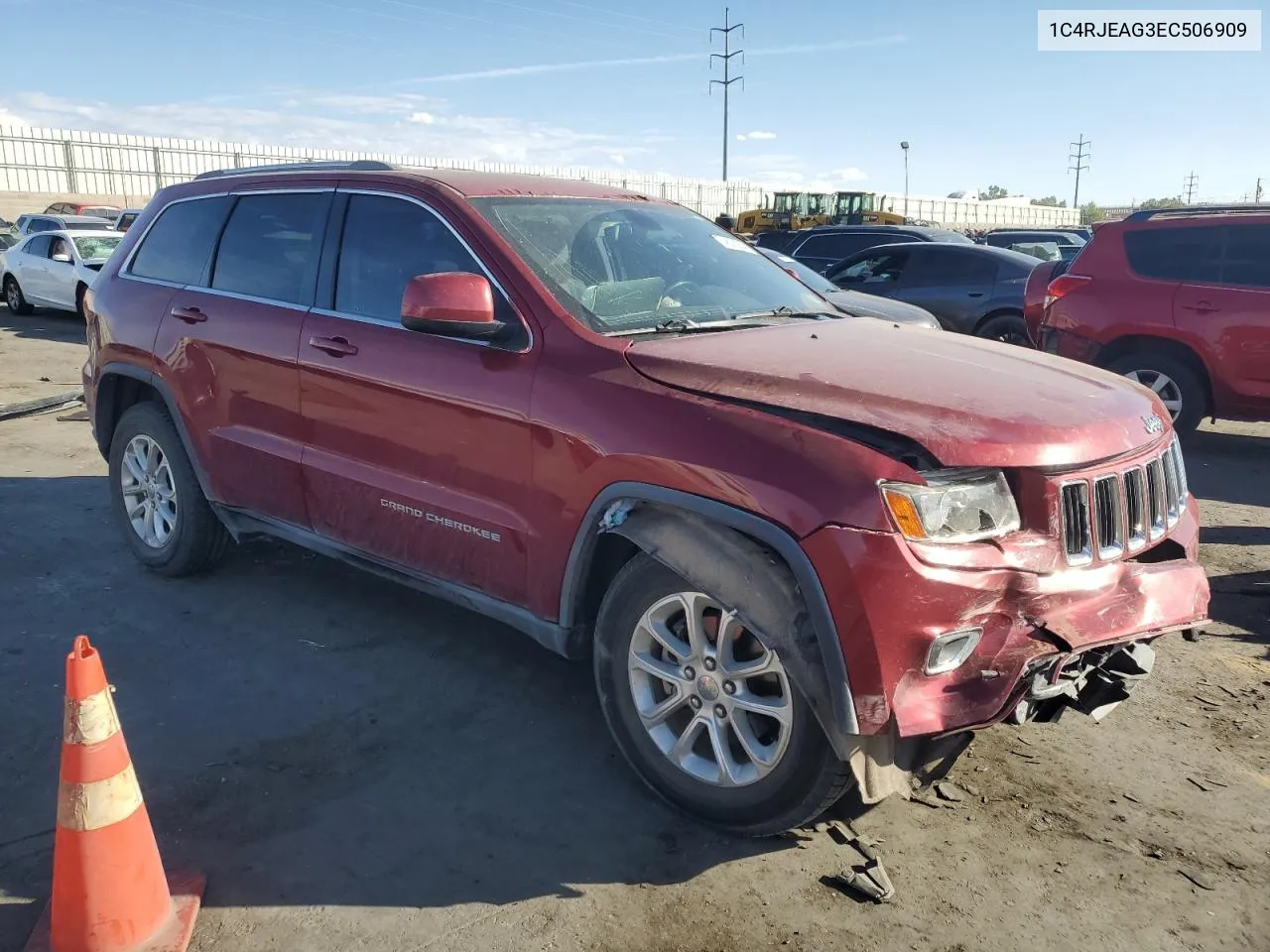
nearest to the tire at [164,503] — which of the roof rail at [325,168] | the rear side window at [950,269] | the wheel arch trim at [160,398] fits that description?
the wheel arch trim at [160,398]

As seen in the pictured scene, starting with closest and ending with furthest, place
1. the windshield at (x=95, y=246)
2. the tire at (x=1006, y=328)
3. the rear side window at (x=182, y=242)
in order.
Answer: the rear side window at (x=182, y=242)
the tire at (x=1006, y=328)
the windshield at (x=95, y=246)

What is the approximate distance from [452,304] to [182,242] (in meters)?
2.48

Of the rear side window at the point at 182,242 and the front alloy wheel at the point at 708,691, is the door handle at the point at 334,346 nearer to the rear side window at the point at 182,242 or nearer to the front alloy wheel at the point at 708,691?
the rear side window at the point at 182,242

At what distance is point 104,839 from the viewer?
2531mm

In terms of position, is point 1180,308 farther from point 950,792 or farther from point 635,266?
point 950,792

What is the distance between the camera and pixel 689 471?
3000mm

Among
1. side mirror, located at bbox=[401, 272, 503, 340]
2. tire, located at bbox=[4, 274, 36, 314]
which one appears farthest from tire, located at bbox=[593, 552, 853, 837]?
tire, located at bbox=[4, 274, 36, 314]

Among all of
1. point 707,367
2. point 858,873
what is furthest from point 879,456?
point 858,873

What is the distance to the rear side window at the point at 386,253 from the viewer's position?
12.8ft

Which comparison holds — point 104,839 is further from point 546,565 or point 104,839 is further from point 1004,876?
point 1004,876

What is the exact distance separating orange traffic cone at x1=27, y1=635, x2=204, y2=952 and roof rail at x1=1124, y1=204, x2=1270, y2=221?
855 cm

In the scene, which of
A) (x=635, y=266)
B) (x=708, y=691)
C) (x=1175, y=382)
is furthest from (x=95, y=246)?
(x=708, y=691)

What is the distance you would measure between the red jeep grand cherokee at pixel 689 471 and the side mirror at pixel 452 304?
0.01m

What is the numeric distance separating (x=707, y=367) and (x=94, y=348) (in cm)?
393
